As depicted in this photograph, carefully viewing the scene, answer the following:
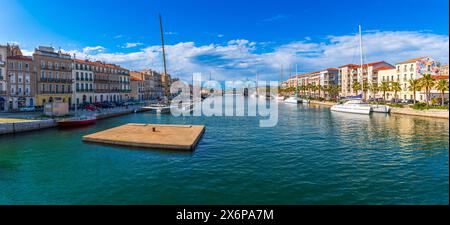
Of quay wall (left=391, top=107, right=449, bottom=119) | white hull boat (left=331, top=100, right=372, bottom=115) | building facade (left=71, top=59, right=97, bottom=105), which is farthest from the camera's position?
building facade (left=71, top=59, right=97, bottom=105)

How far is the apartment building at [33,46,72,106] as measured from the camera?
66.2 m

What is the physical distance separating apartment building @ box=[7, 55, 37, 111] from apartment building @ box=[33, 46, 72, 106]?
1619 millimetres

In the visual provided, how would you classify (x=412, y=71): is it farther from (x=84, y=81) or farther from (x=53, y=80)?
(x=53, y=80)

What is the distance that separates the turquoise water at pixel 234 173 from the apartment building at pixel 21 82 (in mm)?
36293

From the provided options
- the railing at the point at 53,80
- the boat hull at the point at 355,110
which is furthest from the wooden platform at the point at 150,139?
the boat hull at the point at 355,110

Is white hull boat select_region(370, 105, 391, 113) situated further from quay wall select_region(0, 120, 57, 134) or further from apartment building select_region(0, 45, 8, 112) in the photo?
apartment building select_region(0, 45, 8, 112)

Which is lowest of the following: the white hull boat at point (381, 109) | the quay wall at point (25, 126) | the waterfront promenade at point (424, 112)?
the quay wall at point (25, 126)

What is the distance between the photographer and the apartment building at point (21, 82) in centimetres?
5850

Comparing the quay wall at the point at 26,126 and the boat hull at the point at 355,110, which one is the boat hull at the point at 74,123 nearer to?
the quay wall at the point at 26,126

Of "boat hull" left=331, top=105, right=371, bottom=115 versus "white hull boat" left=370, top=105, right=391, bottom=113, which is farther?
"white hull boat" left=370, top=105, right=391, bottom=113

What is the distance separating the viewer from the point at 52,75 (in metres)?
69.6

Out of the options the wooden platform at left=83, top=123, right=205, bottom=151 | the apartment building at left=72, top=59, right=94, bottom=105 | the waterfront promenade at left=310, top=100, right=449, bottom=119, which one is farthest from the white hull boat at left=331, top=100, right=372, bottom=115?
the apartment building at left=72, top=59, right=94, bottom=105

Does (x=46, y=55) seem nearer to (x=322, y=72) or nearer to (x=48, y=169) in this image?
(x=48, y=169)
